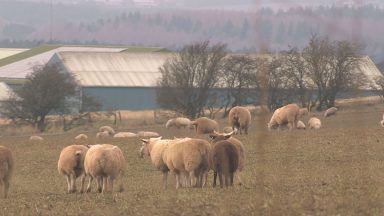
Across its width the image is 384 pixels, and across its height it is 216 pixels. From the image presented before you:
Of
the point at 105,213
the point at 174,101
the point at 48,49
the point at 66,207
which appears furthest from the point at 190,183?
the point at 48,49

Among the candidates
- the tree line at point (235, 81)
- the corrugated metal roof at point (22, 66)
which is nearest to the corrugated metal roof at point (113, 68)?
the tree line at point (235, 81)

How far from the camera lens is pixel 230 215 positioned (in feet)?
39.0

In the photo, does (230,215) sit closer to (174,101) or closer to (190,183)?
(190,183)

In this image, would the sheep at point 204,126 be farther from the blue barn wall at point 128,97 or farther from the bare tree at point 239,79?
the blue barn wall at point 128,97

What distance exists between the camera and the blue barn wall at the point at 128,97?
308 feet

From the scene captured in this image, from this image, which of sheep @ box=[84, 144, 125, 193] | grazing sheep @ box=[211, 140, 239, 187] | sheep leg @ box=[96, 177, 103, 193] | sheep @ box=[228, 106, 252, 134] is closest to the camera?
grazing sheep @ box=[211, 140, 239, 187]

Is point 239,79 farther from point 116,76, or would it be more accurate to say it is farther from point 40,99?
point 116,76

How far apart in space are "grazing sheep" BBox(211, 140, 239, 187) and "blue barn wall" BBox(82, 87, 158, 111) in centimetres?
7507

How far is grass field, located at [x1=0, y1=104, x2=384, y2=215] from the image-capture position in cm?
1181

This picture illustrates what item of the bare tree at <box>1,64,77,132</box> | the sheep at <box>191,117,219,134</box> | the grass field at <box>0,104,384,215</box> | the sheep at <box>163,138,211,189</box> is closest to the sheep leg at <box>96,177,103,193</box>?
the grass field at <box>0,104,384,215</box>

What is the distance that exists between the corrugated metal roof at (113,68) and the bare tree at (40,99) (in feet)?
53.6

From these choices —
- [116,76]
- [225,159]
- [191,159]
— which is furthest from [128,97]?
[225,159]

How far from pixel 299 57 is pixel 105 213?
5897cm

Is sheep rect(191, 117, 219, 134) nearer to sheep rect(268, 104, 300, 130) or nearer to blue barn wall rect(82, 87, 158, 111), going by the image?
sheep rect(268, 104, 300, 130)
